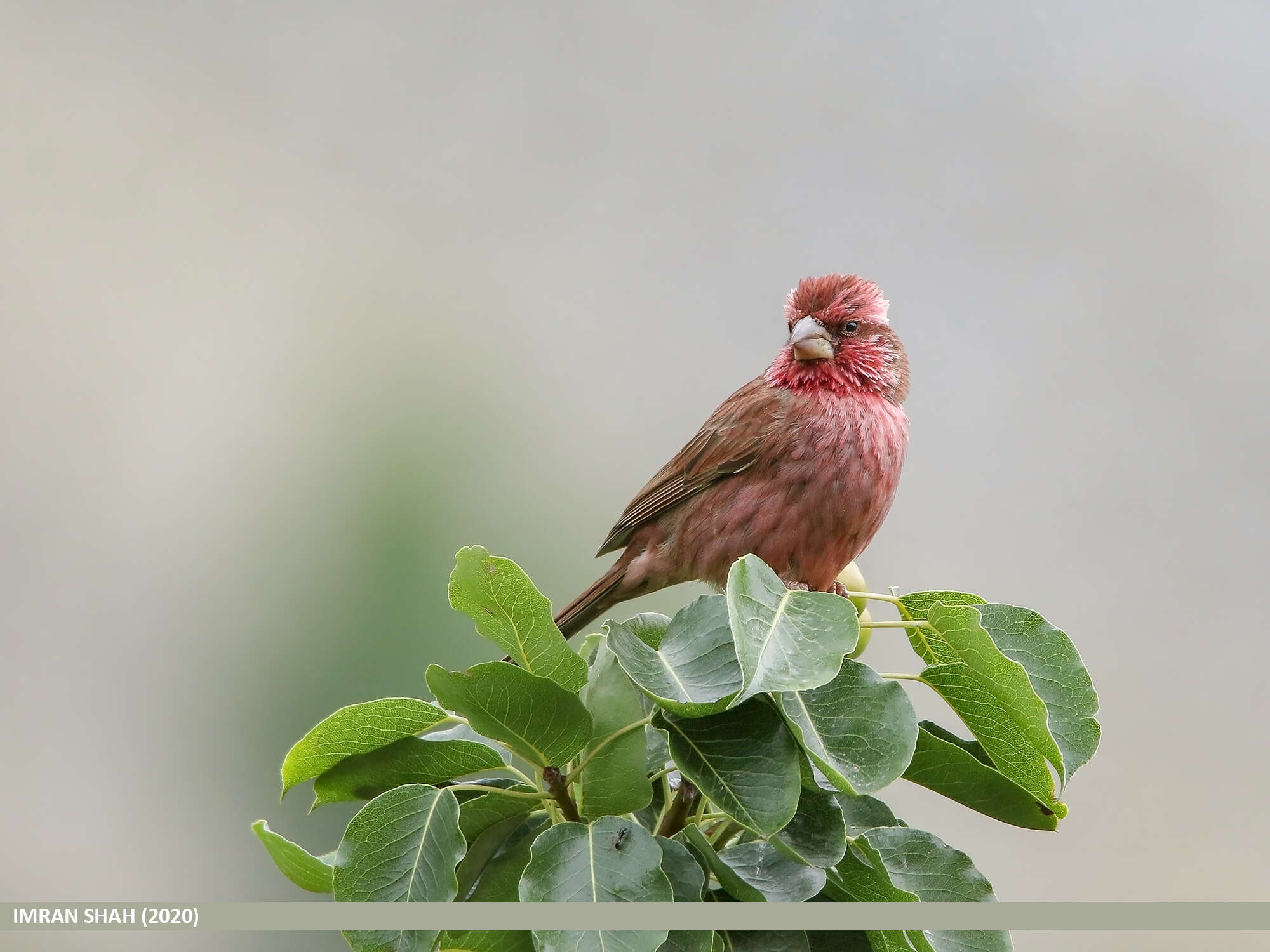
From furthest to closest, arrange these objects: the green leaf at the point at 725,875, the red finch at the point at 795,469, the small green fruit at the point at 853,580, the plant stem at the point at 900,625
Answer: the red finch at the point at 795,469
the small green fruit at the point at 853,580
the plant stem at the point at 900,625
the green leaf at the point at 725,875

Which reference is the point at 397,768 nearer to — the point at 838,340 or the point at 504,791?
the point at 504,791

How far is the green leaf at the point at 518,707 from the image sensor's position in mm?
989

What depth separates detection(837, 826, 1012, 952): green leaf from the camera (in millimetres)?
1043

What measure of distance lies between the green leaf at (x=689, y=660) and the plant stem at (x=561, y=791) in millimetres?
124

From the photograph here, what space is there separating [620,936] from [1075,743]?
0.51 m

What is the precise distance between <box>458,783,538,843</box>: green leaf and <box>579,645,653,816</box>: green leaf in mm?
65

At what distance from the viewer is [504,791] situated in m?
1.07

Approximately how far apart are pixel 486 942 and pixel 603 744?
0.69 ft

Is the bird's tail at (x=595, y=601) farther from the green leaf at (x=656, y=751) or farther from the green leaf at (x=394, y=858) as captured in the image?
the green leaf at (x=394, y=858)

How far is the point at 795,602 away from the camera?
1051 millimetres

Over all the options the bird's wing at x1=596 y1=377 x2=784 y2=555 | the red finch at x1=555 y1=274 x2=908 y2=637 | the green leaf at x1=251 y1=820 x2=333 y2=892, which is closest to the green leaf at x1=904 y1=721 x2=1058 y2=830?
the green leaf at x1=251 y1=820 x2=333 y2=892

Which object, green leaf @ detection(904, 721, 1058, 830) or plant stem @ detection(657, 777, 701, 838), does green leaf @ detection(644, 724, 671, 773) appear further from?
green leaf @ detection(904, 721, 1058, 830)

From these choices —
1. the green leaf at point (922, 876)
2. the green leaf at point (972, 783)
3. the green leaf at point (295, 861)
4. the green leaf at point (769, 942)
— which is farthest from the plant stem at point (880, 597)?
the green leaf at point (295, 861)

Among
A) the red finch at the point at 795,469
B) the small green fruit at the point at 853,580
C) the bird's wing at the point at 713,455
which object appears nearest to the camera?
the small green fruit at the point at 853,580
